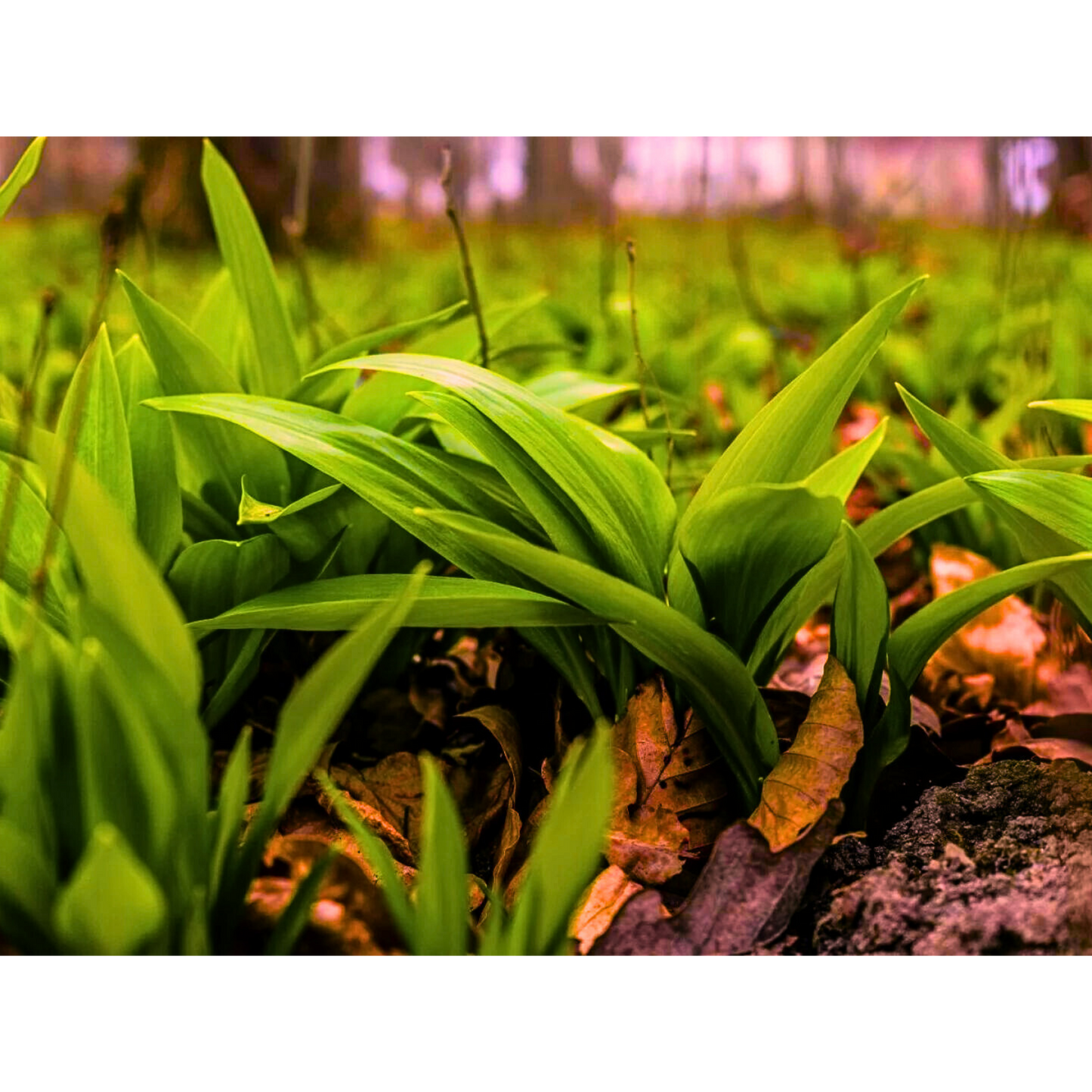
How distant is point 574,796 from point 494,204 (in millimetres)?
4895

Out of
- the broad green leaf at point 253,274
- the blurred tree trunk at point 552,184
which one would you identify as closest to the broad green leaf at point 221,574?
the broad green leaf at point 253,274

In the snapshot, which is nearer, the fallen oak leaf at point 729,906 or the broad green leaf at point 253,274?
the fallen oak leaf at point 729,906

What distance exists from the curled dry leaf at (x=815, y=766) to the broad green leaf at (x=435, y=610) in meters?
0.27

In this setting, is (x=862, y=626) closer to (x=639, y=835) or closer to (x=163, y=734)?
(x=639, y=835)

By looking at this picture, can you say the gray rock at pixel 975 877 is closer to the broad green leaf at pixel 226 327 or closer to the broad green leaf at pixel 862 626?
the broad green leaf at pixel 862 626

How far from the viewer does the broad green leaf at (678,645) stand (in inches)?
38.0

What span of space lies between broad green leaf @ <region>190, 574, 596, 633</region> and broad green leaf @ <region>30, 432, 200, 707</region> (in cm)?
28

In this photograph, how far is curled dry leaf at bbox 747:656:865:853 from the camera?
100 centimetres

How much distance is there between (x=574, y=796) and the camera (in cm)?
75

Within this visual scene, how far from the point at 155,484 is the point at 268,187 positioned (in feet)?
22.5

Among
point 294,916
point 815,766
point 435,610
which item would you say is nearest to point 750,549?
point 815,766

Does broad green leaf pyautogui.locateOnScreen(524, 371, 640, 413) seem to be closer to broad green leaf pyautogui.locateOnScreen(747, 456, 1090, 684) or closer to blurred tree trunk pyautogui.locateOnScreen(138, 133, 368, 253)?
broad green leaf pyautogui.locateOnScreen(747, 456, 1090, 684)
